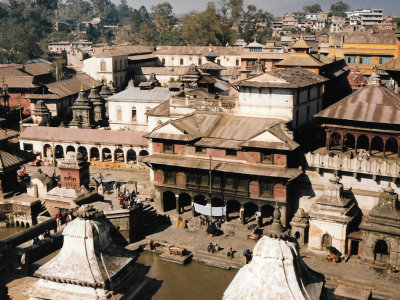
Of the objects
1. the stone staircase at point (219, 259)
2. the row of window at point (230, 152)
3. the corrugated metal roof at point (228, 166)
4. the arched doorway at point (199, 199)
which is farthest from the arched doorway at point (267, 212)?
the stone staircase at point (219, 259)

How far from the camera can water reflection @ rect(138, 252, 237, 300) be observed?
31062 mm

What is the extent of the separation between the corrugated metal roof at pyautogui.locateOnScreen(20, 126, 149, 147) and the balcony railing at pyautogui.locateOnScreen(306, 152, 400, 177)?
2134 cm

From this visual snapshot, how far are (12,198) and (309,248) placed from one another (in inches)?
932

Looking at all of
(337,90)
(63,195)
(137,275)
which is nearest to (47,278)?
(137,275)

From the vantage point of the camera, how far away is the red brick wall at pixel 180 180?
40219mm

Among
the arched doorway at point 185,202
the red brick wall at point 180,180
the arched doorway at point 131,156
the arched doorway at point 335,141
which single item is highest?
the arched doorway at point 335,141

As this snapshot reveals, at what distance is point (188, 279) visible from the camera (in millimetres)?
33125

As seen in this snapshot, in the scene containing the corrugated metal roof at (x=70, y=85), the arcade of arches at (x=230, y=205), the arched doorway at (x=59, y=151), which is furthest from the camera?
the corrugated metal roof at (x=70, y=85)

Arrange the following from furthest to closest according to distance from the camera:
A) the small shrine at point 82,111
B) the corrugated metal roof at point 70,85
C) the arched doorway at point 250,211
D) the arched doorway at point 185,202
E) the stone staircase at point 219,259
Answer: the corrugated metal roof at point 70,85 < the small shrine at point 82,111 < the arched doorway at point 185,202 < the arched doorway at point 250,211 < the stone staircase at point 219,259

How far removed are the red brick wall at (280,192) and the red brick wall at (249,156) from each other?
230 cm

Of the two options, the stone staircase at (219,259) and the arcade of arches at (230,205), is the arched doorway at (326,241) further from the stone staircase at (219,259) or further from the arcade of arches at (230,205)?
the stone staircase at (219,259)

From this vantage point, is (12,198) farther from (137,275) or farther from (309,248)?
(137,275)

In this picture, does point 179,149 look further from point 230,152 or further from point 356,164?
point 356,164

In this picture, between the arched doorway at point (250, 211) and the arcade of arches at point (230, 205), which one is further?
the arched doorway at point (250, 211)
